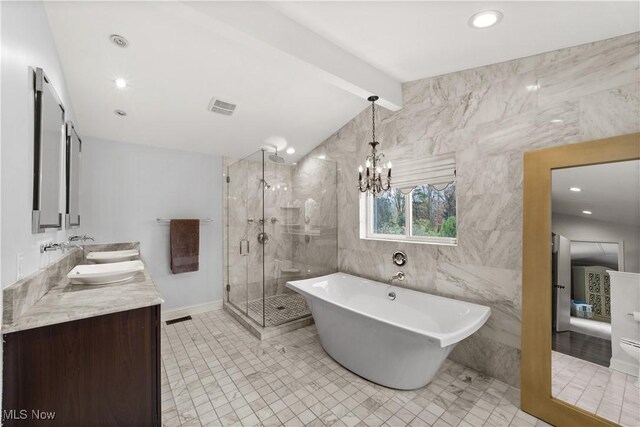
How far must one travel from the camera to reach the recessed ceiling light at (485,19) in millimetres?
1636

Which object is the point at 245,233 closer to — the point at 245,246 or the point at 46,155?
the point at 245,246

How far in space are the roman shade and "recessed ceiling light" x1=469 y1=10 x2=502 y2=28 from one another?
1033 mm

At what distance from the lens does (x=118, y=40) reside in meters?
1.84

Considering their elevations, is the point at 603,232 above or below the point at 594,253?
above

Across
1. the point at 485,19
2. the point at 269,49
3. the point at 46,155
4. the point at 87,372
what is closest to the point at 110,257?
the point at 46,155

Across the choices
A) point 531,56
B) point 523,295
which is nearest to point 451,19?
point 531,56

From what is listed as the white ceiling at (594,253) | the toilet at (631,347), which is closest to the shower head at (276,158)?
the white ceiling at (594,253)

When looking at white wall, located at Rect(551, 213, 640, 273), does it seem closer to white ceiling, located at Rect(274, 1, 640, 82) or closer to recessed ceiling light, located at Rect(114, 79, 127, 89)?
white ceiling, located at Rect(274, 1, 640, 82)

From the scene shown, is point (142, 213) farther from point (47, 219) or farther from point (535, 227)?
point (535, 227)

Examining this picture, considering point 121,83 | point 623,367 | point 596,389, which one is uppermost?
point 121,83

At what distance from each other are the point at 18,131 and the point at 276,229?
103 inches

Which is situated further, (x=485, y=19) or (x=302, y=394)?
(x=302, y=394)

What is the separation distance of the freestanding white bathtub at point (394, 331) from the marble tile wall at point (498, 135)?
0.20 m

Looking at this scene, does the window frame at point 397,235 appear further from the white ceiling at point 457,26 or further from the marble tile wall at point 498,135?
the white ceiling at point 457,26
